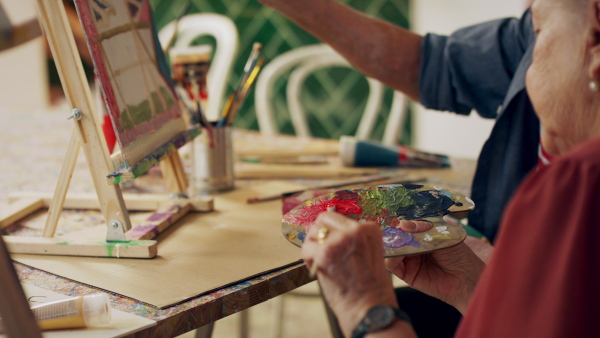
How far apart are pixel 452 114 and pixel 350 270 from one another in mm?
2410

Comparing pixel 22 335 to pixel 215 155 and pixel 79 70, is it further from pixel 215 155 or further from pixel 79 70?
pixel 215 155

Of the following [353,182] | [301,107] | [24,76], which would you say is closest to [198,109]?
[353,182]

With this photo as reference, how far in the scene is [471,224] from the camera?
1273mm

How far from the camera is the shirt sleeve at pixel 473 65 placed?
1275mm

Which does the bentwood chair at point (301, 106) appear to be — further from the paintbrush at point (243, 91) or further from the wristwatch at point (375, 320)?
the wristwatch at point (375, 320)

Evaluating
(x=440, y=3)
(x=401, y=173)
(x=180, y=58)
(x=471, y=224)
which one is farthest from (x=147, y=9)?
(x=440, y=3)

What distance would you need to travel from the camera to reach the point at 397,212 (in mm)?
804

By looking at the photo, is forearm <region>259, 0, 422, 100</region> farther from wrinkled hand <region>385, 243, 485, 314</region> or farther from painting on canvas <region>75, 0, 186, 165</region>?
wrinkled hand <region>385, 243, 485, 314</region>

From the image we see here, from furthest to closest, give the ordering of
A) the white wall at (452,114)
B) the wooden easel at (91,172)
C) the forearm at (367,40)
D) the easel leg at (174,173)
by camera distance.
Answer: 1. the white wall at (452,114)
2. the forearm at (367,40)
3. the easel leg at (174,173)
4. the wooden easel at (91,172)

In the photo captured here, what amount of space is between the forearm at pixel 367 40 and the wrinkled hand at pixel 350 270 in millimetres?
810

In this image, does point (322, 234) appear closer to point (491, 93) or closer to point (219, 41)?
point (491, 93)

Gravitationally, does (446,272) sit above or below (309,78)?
below

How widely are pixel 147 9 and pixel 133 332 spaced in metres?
0.71

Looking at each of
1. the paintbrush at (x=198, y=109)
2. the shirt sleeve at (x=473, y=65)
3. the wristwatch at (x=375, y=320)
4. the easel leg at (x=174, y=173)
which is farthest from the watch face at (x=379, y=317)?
the shirt sleeve at (x=473, y=65)
